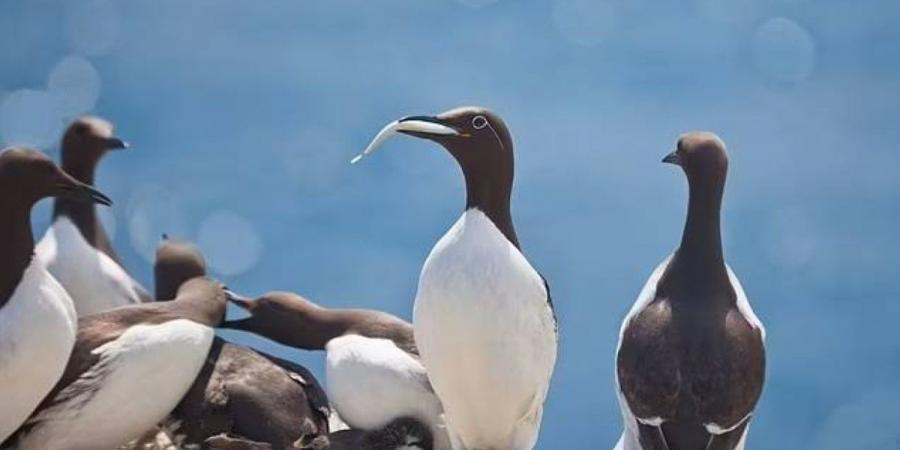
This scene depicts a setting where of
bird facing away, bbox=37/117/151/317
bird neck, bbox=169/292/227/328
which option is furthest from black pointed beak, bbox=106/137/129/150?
bird neck, bbox=169/292/227/328

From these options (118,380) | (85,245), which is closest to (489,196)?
(118,380)

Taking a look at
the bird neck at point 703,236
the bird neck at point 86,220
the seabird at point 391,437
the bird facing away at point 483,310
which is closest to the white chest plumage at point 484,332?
the bird facing away at point 483,310

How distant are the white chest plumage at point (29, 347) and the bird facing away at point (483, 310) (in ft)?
3.91

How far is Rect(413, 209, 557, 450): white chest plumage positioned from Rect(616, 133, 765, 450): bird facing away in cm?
32

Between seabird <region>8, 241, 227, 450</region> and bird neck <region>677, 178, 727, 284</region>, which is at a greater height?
bird neck <region>677, 178, 727, 284</region>

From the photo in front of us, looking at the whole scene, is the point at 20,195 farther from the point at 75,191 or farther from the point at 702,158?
the point at 702,158

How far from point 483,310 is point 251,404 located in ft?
3.05

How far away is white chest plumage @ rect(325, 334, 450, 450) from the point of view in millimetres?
5941

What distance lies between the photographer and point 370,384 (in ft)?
19.5

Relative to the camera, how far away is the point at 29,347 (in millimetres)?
5434

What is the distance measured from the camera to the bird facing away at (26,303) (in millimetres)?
5438

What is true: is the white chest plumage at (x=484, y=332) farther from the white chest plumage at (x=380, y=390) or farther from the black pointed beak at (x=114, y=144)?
the black pointed beak at (x=114, y=144)

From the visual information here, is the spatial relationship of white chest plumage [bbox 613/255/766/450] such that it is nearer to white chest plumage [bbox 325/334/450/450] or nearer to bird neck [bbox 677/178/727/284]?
bird neck [bbox 677/178/727/284]

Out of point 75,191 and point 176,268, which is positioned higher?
point 75,191
